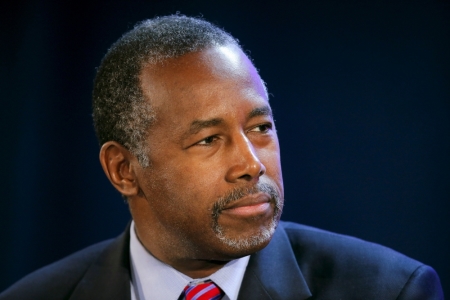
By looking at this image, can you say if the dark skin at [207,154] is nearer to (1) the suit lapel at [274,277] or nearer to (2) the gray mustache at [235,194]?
(2) the gray mustache at [235,194]

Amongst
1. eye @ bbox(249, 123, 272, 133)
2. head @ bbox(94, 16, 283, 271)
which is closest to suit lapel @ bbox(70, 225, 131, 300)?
head @ bbox(94, 16, 283, 271)

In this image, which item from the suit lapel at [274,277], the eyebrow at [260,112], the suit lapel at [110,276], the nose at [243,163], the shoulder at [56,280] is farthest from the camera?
the shoulder at [56,280]

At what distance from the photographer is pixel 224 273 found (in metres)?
2.32

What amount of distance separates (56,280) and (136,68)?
98cm

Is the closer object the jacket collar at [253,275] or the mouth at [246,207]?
the mouth at [246,207]

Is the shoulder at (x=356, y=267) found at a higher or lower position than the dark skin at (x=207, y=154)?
lower

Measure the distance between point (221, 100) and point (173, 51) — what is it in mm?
273

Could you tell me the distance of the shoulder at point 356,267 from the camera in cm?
225

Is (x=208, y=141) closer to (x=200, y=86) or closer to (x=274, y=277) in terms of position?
(x=200, y=86)

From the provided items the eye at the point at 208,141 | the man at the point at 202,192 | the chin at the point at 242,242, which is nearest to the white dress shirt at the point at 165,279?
the man at the point at 202,192

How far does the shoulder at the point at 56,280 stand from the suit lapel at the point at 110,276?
0.06 meters

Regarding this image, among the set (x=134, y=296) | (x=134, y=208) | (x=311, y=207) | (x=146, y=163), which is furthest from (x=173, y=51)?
(x=311, y=207)

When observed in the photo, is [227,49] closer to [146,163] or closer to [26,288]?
[146,163]

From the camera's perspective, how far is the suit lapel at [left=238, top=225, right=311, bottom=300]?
2.27 m
